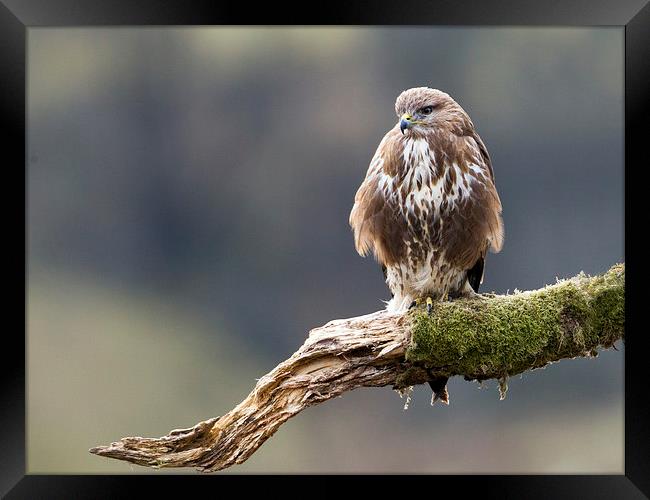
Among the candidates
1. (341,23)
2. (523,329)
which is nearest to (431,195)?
(523,329)

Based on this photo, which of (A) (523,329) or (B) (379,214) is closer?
(A) (523,329)

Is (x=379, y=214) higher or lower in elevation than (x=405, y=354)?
Result: higher

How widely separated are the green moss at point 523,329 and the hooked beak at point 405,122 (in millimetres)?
847

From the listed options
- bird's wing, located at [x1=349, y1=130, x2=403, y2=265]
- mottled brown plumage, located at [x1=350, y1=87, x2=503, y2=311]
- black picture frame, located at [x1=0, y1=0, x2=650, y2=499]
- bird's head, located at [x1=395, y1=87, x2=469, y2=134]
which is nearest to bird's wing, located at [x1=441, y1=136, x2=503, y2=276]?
mottled brown plumage, located at [x1=350, y1=87, x2=503, y2=311]

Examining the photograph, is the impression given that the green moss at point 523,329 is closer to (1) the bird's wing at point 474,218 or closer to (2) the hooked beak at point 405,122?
(1) the bird's wing at point 474,218

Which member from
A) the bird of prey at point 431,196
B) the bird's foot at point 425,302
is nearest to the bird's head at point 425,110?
the bird of prey at point 431,196

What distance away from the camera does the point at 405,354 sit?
3.23m

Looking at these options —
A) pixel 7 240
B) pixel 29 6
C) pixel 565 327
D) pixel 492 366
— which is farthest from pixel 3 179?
pixel 565 327

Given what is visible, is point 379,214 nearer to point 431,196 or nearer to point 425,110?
point 431,196

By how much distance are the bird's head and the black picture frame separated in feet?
1.05

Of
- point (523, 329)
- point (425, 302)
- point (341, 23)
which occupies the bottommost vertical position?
point (523, 329)

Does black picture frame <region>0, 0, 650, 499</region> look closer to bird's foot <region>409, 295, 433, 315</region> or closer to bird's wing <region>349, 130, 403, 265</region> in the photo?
bird's wing <region>349, 130, 403, 265</region>

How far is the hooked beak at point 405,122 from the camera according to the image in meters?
3.26

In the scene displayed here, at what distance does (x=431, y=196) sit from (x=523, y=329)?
0.73m
